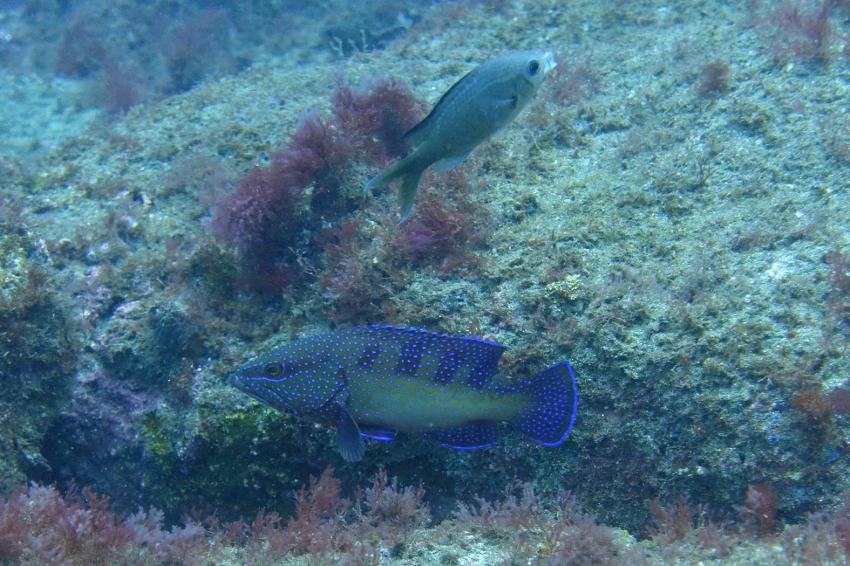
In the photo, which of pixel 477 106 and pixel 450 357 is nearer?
pixel 450 357

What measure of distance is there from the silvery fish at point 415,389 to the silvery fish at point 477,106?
1.15 meters

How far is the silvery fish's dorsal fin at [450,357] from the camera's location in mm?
3211

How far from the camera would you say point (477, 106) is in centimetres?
343

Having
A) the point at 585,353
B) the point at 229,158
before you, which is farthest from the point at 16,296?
the point at 585,353

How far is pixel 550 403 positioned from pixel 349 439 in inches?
50.3

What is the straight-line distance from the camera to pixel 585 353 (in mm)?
3748

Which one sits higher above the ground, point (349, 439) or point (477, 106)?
point (477, 106)

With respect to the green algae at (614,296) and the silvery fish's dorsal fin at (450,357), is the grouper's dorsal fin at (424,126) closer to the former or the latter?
the green algae at (614,296)

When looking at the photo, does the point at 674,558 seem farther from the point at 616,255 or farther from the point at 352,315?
the point at 352,315

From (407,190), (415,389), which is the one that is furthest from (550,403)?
(407,190)

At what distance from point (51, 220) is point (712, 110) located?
286 inches

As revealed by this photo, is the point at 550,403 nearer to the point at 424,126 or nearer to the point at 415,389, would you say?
the point at 415,389

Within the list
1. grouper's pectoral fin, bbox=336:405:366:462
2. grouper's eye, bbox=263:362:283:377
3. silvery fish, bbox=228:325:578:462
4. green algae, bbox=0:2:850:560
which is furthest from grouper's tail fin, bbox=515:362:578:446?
grouper's eye, bbox=263:362:283:377

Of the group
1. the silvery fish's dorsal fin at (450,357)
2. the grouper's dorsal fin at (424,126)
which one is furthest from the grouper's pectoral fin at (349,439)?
the grouper's dorsal fin at (424,126)
